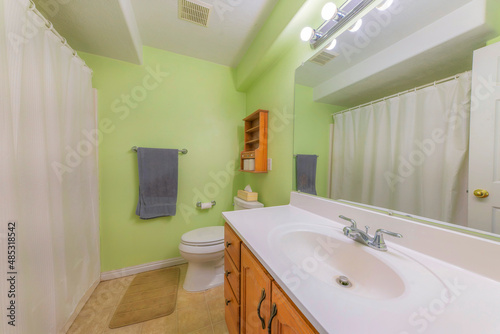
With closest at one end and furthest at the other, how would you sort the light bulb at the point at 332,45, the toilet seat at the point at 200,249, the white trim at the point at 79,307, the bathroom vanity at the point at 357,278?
1. the bathroom vanity at the point at 357,278
2. the light bulb at the point at 332,45
3. the white trim at the point at 79,307
4. the toilet seat at the point at 200,249

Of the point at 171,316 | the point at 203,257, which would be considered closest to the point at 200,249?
the point at 203,257

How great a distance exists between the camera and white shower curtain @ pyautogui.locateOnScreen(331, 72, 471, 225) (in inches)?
22.0

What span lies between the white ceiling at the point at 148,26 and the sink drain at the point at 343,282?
1.69 m

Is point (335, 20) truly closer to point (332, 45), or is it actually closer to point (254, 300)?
point (332, 45)

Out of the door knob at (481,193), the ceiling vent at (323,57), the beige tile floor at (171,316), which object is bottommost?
the beige tile floor at (171,316)

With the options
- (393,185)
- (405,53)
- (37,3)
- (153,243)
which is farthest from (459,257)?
(37,3)

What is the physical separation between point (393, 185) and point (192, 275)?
5.19 feet

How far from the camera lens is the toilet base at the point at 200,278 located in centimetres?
143

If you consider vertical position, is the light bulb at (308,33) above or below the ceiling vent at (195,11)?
below

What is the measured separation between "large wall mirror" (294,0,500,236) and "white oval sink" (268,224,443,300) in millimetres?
221

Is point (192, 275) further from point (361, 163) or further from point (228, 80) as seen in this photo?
point (228, 80)

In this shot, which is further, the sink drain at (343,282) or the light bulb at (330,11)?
the light bulb at (330,11)

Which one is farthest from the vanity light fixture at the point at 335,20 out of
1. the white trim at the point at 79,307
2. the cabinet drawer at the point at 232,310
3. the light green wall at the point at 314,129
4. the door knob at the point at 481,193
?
the white trim at the point at 79,307

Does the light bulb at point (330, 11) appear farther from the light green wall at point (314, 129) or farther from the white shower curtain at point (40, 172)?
the white shower curtain at point (40, 172)
